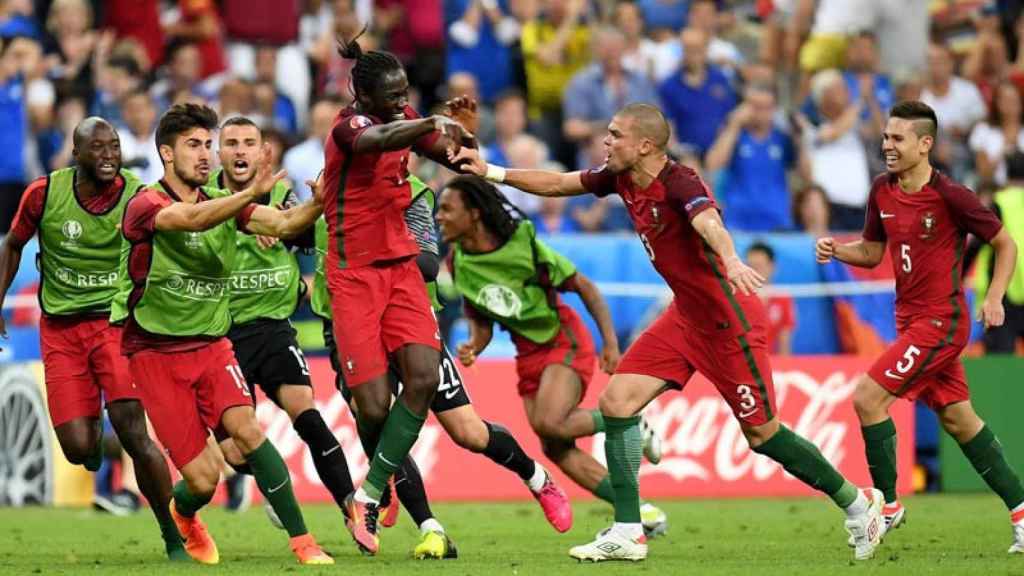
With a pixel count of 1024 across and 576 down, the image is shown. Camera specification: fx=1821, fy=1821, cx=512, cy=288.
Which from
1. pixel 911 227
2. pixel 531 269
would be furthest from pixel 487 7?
pixel 911 227

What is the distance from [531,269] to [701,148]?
766 cm

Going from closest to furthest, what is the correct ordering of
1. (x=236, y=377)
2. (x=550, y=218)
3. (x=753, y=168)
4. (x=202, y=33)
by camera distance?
(x=236, y=377), (x=550, y=218), (x=753, y=168), (x=202, y=33)

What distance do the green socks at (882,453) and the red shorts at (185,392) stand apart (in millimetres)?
4109

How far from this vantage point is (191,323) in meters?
10.7

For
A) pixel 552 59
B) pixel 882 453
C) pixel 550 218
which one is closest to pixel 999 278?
pixel 882 453

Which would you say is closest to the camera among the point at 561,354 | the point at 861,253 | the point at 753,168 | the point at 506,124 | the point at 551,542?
the point at 861,253

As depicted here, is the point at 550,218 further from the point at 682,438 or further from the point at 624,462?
the point at 624,462

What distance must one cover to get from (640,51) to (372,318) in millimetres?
10799

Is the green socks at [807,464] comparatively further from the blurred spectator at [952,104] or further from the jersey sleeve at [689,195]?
the blurred spectator at [952,104]

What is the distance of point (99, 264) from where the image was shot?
11789mm

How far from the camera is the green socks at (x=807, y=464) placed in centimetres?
1077

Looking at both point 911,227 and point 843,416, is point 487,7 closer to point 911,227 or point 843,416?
point 843,416

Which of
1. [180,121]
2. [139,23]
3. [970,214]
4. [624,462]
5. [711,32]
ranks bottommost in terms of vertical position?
[624,462]

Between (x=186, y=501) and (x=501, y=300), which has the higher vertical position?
(x=501, y=300)
